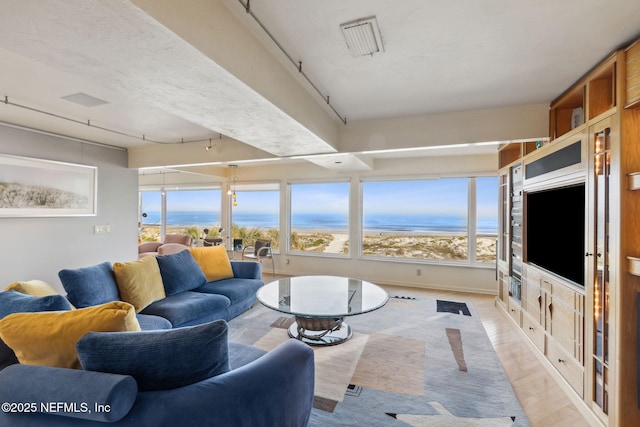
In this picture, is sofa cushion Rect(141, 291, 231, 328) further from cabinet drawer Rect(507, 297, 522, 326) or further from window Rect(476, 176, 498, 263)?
window Rect(476, 176, 498, 263)

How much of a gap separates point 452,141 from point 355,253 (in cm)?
326

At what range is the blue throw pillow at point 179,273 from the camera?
10.7 ft

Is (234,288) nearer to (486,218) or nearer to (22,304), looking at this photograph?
(22,304)

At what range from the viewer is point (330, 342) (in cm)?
296

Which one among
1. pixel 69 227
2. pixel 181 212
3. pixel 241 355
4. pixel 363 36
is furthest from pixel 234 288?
pixel 181 212

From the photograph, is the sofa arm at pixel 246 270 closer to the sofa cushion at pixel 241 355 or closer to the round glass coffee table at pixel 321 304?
the round glass coffee table at pixel 321 304

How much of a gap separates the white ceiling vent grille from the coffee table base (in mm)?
2384

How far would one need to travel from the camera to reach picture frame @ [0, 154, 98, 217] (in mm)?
3367

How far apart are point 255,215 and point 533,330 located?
555 centimetres

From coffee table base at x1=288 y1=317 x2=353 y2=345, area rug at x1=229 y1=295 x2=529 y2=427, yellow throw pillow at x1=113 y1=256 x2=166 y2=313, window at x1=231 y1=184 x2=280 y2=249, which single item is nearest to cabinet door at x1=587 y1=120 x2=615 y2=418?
area rug at x1=229 y1=295 x2=529 y2=427

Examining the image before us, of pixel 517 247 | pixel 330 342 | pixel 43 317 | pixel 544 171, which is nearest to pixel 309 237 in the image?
pixel 330 342

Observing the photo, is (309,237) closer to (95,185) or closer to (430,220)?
(430,220)

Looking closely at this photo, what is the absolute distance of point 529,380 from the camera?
2402mm

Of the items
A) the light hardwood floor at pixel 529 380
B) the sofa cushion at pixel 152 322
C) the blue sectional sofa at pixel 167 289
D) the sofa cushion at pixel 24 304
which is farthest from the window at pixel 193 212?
the light hardwood floor at pixel 529 380
